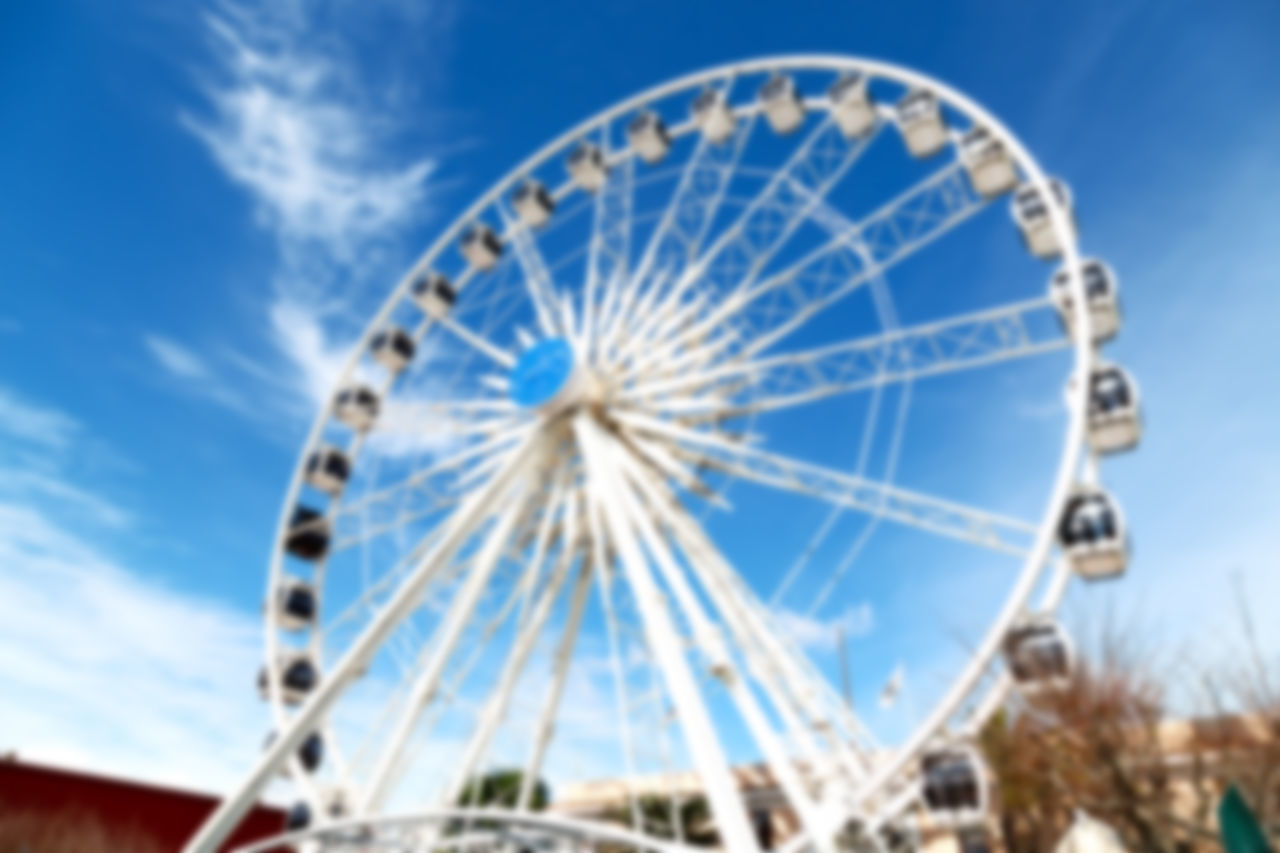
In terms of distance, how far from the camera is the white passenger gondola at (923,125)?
43.9 ft

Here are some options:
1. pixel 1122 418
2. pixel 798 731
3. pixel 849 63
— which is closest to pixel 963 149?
pixel 849 63

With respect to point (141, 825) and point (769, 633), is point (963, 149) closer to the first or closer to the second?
point (769, 633)

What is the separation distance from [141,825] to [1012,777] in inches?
683

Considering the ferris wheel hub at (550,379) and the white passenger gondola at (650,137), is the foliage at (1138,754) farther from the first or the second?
the white passenger gondola at (650,137)

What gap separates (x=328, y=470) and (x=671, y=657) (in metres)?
9.52

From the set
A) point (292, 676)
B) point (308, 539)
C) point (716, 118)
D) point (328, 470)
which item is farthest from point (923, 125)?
point (292, 676)

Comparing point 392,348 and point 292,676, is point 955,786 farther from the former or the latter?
point 392,348

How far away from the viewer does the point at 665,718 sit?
1136 cm

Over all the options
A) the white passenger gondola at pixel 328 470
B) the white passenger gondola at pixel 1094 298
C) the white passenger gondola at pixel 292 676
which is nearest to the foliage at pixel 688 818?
the white passenger gondola at pixel 292 676

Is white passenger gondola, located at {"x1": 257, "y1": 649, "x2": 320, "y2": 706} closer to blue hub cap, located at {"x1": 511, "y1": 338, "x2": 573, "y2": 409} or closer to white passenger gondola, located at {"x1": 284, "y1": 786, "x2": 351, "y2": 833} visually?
white passenger gondola, located at {"x1": 284, "y1": 786, "x2": 351, "y2": 833}

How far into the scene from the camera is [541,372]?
13547mm

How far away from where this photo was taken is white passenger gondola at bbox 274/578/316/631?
51.1 ft

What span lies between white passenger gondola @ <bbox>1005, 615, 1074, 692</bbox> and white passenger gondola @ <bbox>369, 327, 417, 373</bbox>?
13.2 metres

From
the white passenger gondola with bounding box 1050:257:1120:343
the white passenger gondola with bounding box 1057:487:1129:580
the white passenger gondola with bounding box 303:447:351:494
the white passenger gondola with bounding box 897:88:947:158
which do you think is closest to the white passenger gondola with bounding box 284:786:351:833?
the white passenger gondola with bounding box 303:447:351:494
